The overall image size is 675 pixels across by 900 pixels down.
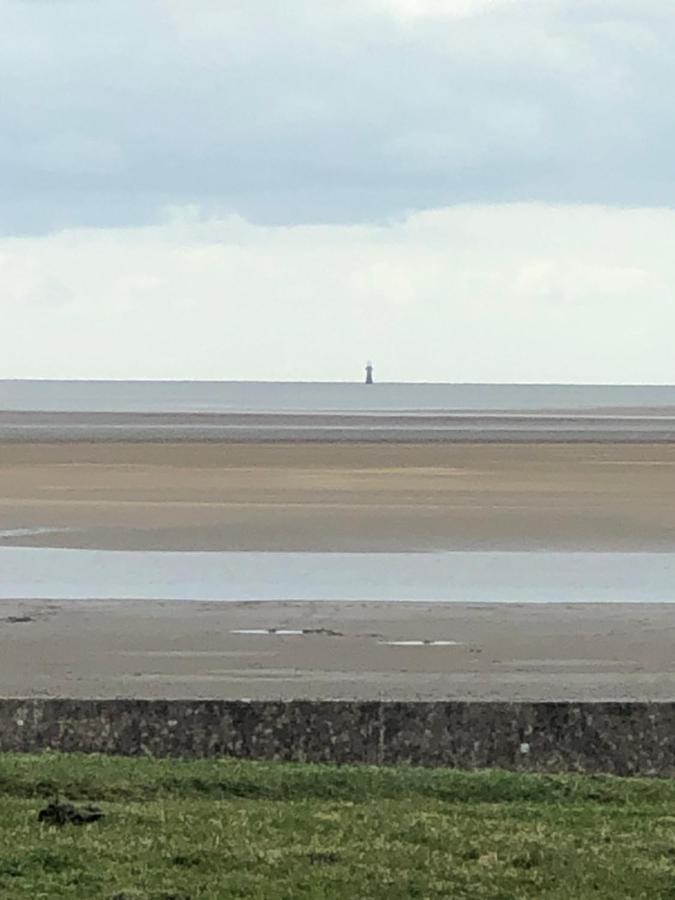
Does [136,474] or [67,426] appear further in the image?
[67,426]

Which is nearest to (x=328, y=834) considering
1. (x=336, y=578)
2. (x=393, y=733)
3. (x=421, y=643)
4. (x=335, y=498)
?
(x=393, y=733)

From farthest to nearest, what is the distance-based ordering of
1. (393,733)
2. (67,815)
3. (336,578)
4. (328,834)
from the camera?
(336,578)
(393,733)
(67,815)
(328,834)

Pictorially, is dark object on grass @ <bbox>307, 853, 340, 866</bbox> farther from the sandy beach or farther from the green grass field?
the sandy beach

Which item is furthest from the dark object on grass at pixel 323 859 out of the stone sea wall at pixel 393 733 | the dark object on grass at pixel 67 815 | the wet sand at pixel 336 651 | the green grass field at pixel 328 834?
the wet sand at pixel 336 651

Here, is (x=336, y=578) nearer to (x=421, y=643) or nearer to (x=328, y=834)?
(x=421, y=643)

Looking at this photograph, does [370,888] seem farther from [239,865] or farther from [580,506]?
[580,506]

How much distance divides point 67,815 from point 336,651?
370 inches

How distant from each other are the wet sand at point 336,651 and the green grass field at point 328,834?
4.43 m

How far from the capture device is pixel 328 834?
5797mm

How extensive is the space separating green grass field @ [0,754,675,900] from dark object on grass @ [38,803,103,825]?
5 cm

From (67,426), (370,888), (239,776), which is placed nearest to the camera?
(370,888)

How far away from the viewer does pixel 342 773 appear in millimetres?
7219

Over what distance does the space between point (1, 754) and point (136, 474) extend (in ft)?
124

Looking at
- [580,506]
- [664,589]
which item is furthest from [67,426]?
[664,589]
